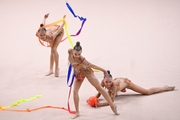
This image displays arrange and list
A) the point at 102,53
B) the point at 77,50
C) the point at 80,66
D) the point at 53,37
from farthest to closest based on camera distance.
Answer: the point at 102,53, the point at 53,37, the point at 80,66, the point at 77,50

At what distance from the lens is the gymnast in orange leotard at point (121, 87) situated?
3.93m

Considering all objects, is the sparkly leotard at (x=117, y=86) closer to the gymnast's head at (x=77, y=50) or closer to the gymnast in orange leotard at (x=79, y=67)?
the gymnast in orange leotard at (x=79, y=67)

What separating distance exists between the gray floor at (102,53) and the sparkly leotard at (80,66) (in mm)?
511

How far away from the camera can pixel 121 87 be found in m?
4.14

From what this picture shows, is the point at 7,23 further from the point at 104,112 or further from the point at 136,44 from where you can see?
the point at 104,112

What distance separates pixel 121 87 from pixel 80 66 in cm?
74

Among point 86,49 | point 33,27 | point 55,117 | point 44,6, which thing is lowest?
point 55,117

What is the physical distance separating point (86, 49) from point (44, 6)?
3.00 m

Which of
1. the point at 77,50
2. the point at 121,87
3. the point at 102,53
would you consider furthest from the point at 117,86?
the point at 102,53

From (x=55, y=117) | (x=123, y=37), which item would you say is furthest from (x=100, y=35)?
(x=55, y=117)

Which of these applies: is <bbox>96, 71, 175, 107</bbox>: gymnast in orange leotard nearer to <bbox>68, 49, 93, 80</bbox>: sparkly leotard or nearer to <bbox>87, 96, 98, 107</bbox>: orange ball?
<bbox>87, 96, 98, 107</bbox>: orange ball

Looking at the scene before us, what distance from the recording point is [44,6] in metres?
8.69

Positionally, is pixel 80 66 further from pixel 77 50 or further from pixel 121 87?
pixel 121 87

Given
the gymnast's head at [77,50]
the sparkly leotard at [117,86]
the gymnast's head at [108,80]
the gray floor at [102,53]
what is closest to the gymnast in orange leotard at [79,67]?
the gymnast's head at [77,50]
